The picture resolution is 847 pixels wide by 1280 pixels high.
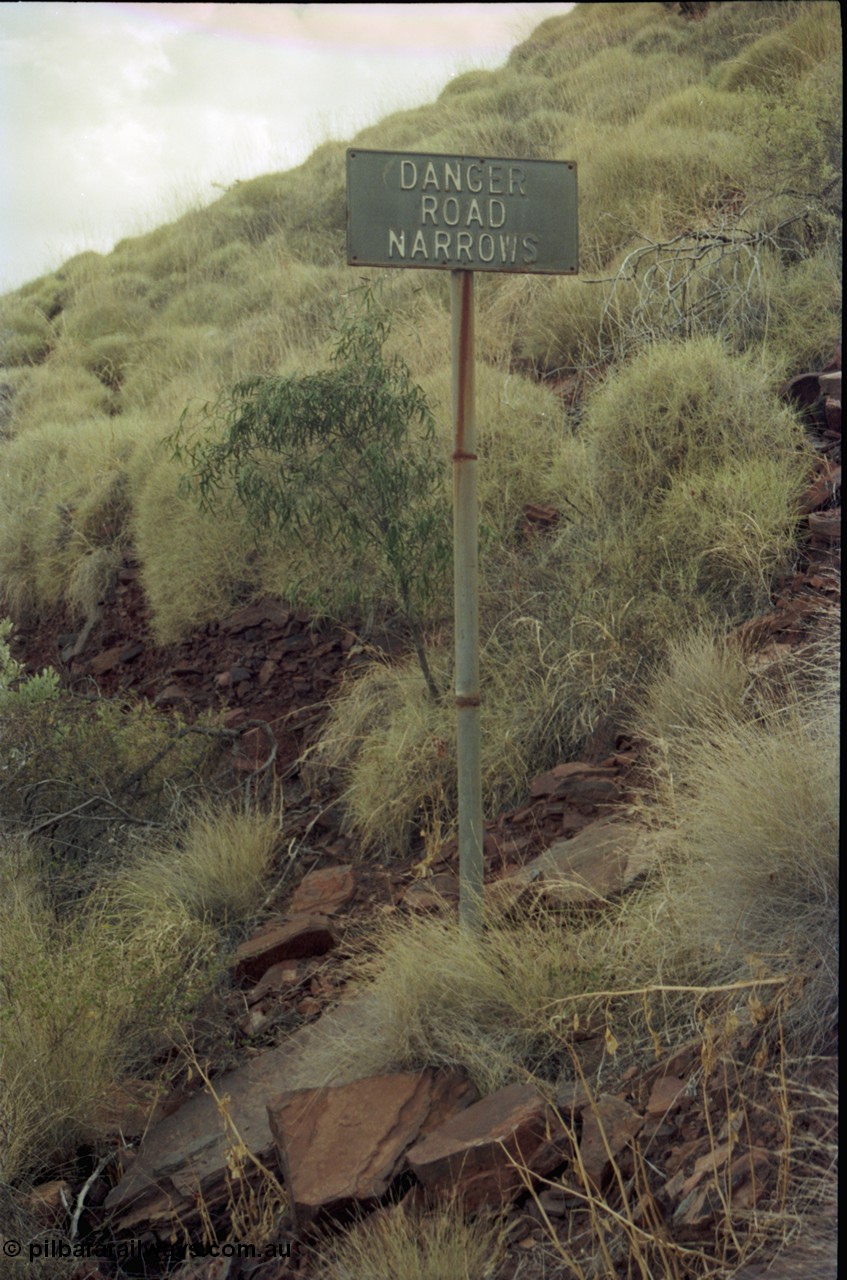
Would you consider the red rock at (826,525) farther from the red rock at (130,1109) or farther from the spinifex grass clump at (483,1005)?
the red rock at (130,1109)

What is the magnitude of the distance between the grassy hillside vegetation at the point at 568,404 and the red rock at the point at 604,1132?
2.20 metres

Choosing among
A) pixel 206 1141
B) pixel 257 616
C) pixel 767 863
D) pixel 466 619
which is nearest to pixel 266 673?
pixel 257 616

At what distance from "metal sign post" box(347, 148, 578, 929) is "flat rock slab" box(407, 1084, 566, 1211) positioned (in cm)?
83

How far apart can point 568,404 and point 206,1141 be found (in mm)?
5377

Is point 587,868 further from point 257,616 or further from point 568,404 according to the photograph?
point 568,404

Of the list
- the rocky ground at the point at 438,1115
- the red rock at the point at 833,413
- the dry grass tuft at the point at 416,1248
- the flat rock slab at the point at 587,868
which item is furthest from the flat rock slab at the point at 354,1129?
the red rock at the point at 833,413

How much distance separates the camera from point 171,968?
4086mm

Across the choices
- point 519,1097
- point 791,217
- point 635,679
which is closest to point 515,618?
point 635,679

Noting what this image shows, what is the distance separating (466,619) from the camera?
378cm

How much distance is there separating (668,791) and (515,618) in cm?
200

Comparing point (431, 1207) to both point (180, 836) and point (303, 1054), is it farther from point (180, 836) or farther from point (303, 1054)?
point (180, 836)

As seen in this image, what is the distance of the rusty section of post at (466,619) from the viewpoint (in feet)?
12.0

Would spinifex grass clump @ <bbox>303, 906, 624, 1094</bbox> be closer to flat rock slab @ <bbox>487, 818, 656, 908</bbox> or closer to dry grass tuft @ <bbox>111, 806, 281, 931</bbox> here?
flat rock slab @ <bbox>487, 818, 656, 908</bbox>

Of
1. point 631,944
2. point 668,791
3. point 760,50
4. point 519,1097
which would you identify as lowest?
point 519,1097
